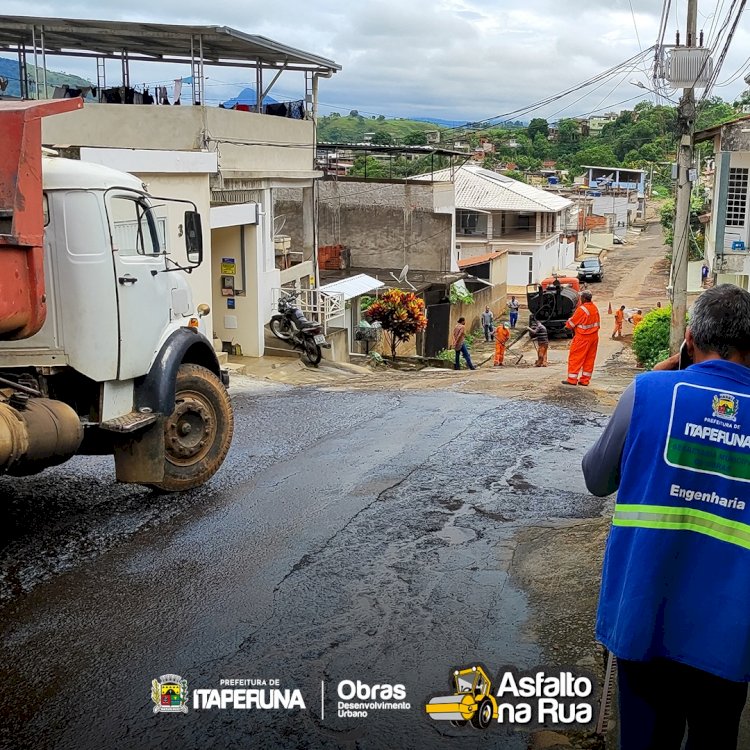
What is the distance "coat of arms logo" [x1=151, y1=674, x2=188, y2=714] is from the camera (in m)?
4.47

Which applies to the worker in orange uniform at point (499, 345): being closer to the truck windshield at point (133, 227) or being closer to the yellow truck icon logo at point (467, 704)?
the truck windshield at point (133, 227)

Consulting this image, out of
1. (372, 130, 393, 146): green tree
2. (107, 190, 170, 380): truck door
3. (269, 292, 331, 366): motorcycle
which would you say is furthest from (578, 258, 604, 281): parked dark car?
(107, 190, 170, 380): truck door

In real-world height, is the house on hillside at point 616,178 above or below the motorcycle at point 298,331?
above

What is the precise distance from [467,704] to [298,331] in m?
15.7

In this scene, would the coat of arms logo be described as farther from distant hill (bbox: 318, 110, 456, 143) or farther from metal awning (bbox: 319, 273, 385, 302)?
distant hill (bbox: 318, 110, 456, 143)

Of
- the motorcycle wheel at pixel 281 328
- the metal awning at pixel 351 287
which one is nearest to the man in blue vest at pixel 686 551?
the motorcycle wheel at pixel 281 328

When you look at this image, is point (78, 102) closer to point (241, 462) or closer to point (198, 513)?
point (198, 513)

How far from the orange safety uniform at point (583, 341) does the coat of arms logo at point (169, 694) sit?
11.0m

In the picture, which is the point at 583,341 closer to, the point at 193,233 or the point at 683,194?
the point at 683,194

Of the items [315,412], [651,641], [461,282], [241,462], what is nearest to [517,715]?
[651,641]

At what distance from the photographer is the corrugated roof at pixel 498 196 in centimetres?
Answer: 4751

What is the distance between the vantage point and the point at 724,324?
2.96 meters

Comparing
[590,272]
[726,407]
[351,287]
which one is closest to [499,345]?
[351,287]

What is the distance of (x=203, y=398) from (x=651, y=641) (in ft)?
19.8
